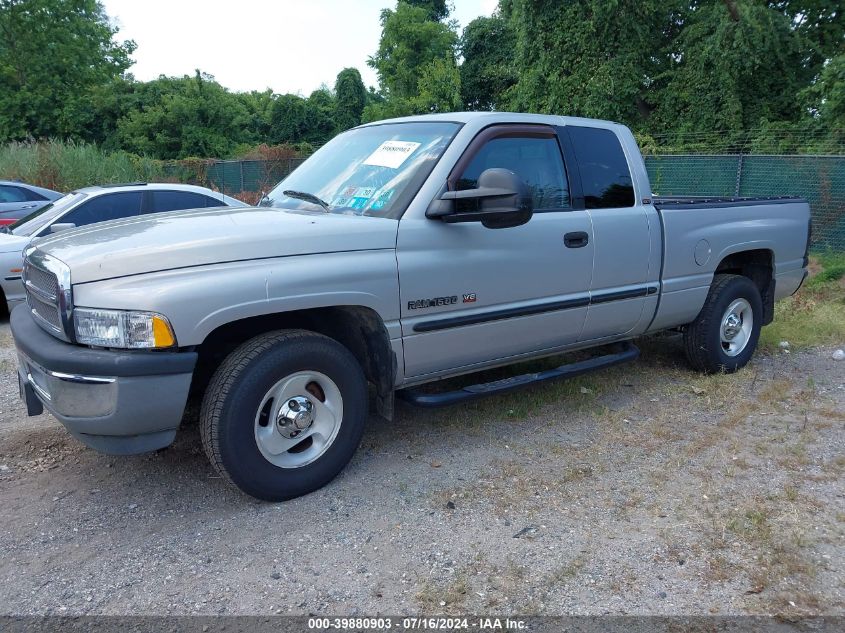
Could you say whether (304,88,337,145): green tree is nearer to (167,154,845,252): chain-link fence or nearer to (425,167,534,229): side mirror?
(167,154,845,252): chain-link fence

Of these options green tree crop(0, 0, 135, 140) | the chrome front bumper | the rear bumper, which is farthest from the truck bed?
green tree crop(0, 0, 135, 140)

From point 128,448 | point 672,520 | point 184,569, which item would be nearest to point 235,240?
point 128,448

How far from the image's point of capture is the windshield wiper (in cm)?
421

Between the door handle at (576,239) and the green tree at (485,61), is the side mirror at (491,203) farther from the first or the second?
the green tree at (485,61)

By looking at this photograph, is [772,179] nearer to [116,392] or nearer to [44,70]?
[116,392]

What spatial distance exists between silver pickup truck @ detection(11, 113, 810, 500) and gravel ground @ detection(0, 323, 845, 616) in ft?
1.25

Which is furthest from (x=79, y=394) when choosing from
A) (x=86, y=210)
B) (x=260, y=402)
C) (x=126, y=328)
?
(x=86, y=210)

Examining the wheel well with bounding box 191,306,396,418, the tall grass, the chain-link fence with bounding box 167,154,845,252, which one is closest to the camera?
the wheel well with bounding box 191,306,396,418

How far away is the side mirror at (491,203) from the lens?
3.75 metres

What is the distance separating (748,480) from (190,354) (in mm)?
3016

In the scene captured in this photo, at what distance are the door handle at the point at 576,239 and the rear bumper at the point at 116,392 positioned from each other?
241 cm

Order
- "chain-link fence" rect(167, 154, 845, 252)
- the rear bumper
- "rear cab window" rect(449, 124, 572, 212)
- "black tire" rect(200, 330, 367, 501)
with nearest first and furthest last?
the rear bumper
"black tire" rect(200, 330, 367, 501)
"rear cab window" rect(449, 124, 572, 212)
"chain-link fence" rect(167, 154, 845, 252)

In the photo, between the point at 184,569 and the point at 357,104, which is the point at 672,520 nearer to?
the point at 184,569

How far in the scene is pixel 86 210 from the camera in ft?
26.2
